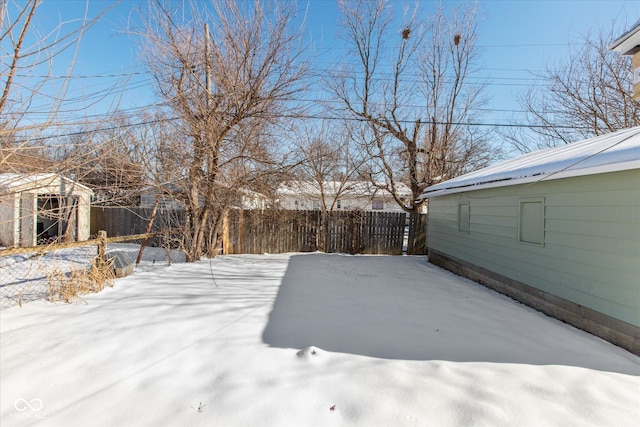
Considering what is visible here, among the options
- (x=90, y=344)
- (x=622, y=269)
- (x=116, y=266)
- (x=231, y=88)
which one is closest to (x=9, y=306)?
(x=116, y=266)

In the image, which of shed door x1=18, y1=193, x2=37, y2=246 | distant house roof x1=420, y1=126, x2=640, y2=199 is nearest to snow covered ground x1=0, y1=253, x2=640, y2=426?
shed door x1=18, y1=193, x2=37, y2=246

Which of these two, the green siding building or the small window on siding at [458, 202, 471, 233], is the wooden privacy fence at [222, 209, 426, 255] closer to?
the small window on siding at [458, 202, 471, 233]

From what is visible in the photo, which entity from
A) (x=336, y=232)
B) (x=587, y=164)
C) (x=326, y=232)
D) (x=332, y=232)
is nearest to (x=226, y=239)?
(x=326, y=232)

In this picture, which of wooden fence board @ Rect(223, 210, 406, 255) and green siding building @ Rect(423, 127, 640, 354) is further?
wooden fence board @ Rect(223, 210, 406, 255)

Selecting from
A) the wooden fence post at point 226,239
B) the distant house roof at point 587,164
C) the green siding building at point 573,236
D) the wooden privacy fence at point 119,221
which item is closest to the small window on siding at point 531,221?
the green siding building at point 573,236

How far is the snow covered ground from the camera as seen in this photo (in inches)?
75.1

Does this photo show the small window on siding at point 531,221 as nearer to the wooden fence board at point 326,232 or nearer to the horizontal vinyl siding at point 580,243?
the horizontal vinyl siding at point 580,243

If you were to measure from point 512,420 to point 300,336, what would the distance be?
1833 mm

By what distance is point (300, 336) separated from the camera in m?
3.03

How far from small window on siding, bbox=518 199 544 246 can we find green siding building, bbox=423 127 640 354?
0.01 meters

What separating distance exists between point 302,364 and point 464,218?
550 centimetres

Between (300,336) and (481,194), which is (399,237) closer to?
(481,194)

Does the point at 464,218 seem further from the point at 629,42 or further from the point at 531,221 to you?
the point at 629,42

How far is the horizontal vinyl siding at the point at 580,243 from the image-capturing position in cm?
300
